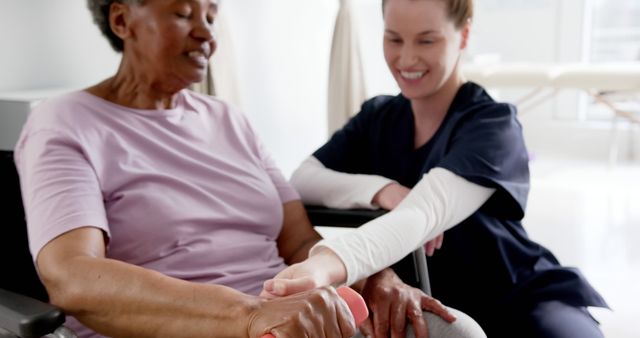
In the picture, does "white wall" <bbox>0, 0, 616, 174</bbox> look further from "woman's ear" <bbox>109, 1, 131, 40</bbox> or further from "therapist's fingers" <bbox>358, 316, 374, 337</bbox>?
"therapist's fingers" <bbox>358, 316, 374, 337</bbox>

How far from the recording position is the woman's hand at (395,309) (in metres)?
1.16

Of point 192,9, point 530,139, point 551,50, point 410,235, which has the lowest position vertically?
point 530,139

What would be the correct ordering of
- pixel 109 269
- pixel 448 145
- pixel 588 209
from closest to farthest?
pixel 109 269 < pixel 448 145 < pixel 588 209

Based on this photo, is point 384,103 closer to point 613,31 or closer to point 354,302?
point 354,302

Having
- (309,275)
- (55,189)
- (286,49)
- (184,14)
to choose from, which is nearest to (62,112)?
(55,189)

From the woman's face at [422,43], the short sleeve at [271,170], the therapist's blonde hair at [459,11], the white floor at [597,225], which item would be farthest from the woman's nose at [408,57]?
the white floor at [597,225]

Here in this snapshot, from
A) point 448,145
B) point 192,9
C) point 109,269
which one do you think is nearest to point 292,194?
point 448,145

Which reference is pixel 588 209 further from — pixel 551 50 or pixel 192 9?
pixel 192 9

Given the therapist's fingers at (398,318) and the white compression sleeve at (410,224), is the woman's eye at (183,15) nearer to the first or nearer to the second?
the white compression sleeve at (410,224)

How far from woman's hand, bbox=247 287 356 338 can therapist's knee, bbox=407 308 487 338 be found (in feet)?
0.97

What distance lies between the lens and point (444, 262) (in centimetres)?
148

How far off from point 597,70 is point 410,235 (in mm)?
3232

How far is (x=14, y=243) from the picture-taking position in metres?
1.29

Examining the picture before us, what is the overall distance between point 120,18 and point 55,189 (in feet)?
1.37
